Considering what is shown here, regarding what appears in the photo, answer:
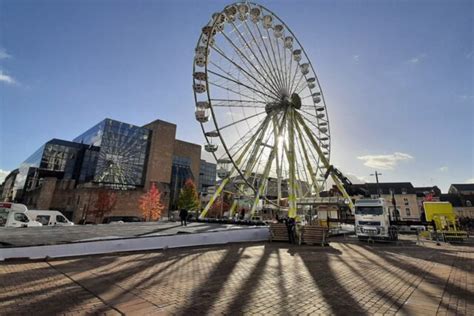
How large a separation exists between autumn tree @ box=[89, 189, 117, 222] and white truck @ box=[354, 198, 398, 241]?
137 feet

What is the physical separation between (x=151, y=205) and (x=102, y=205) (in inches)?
360

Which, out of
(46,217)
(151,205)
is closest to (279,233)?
(46,217)

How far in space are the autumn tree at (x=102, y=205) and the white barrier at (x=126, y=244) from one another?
37.2 metres

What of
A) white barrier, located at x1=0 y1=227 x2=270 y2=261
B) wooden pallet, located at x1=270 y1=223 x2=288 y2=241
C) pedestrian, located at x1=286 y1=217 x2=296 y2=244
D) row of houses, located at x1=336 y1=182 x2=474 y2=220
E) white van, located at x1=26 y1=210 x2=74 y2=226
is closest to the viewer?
white barrier, located at x1=0 y1=227 x2=270 y2=261

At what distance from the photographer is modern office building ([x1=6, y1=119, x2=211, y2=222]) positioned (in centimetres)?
4462

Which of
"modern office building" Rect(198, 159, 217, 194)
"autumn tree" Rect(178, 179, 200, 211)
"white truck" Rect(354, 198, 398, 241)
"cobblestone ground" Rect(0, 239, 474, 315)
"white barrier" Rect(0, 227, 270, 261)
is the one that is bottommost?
"cobblestone ground" Rect(0, 239, 474, 315)

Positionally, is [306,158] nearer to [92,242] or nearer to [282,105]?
[282,105]

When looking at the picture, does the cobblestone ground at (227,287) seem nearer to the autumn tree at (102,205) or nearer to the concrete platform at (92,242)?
the concrete platform at (92,242)

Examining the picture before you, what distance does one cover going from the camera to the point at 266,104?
21625mm

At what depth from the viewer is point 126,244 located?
34.9 ft

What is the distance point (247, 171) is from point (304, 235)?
26.7 feet

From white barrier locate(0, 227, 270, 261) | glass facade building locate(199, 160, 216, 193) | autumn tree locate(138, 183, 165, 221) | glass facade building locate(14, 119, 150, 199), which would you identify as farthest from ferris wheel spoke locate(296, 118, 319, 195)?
glass facade building locate(199, 160, 216, 193)

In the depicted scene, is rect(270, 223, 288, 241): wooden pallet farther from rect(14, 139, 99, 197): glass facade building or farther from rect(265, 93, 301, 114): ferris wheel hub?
rect(14, 139, 99, 197): glass facade building

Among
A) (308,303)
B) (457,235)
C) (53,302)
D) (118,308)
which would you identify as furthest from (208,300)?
(457,235)
